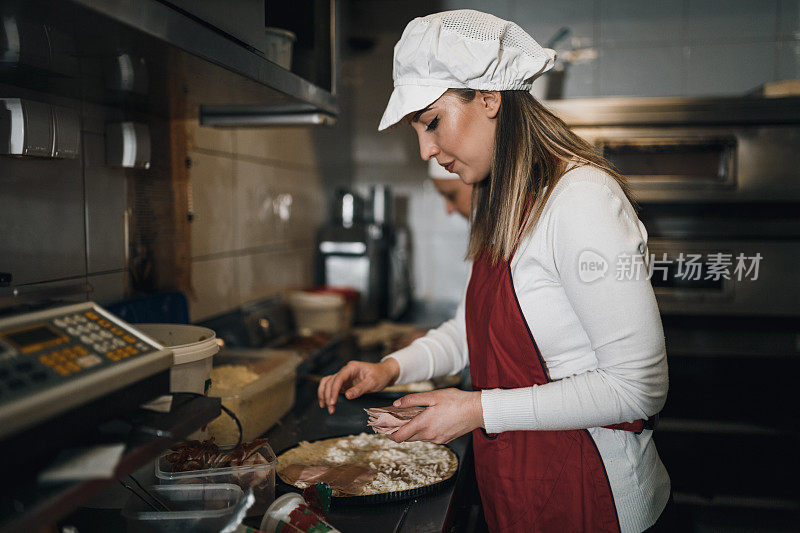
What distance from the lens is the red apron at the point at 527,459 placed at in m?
1.05

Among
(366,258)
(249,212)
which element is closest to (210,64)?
(249,212)

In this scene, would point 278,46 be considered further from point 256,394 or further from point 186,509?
point 186,509

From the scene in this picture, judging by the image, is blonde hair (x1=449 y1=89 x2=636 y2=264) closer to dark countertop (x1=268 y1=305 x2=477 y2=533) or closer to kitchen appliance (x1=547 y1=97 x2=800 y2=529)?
dark countertop (x1=268 y1=305 x2=477 y2=533)

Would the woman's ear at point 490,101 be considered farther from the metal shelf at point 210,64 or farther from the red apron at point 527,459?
the metal shelf at point 210,64

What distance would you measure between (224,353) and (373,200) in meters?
1.54

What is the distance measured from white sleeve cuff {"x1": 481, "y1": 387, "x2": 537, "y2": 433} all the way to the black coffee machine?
5.74 ft

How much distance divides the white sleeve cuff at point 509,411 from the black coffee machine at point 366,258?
1.75 m

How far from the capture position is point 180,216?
5.49 feet

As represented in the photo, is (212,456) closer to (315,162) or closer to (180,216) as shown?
(180,216)

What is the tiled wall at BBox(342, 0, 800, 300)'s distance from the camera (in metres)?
2.57

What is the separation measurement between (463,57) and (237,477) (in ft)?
2.49

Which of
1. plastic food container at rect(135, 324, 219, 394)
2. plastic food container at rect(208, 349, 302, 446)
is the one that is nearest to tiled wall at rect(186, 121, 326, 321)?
plastic food container at rect(208, 349, 302, 446)

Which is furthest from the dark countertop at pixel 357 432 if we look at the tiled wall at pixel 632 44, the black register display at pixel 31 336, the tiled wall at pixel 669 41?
the tiled wall at pixel 669 41

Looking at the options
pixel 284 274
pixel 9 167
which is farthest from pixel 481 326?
pixel 284 274
